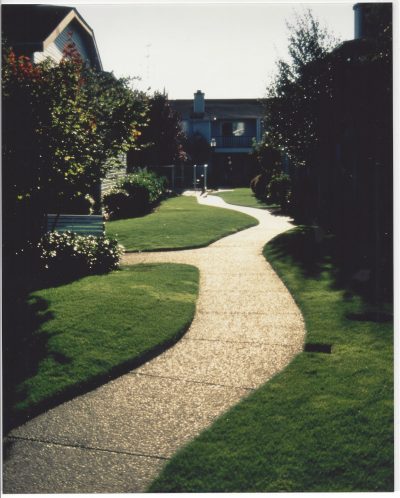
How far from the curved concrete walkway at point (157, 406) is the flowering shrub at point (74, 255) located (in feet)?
9.50

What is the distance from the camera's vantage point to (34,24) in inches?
650

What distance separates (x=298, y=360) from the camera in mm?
6211

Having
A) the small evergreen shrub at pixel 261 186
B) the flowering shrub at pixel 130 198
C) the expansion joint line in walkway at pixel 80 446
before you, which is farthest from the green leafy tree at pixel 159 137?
the expansion joint line in walkway at pixel 80 446

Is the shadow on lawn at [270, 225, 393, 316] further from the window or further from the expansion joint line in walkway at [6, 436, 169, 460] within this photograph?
the window

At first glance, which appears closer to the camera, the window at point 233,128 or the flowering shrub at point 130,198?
the flowering shrub at point 130,198

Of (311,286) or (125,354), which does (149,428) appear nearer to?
(125,354)

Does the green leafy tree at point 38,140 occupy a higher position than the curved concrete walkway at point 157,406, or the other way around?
the green leafy tree at point 38,140

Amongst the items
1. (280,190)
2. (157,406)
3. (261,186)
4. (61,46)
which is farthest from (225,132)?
(157,406)

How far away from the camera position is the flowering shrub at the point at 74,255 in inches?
412

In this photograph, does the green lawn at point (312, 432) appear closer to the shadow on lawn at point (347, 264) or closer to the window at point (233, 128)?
the shadow on lawn at point (347, 264)

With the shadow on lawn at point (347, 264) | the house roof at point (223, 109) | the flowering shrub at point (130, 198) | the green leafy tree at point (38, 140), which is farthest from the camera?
the house roof at point (223, 109)

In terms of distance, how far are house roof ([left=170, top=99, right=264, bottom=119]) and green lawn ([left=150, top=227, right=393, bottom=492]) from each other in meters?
46.6

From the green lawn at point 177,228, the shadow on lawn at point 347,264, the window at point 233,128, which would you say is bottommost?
the shadow on lawn at point 347,264

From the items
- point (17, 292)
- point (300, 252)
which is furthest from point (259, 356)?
point (300, 252)
